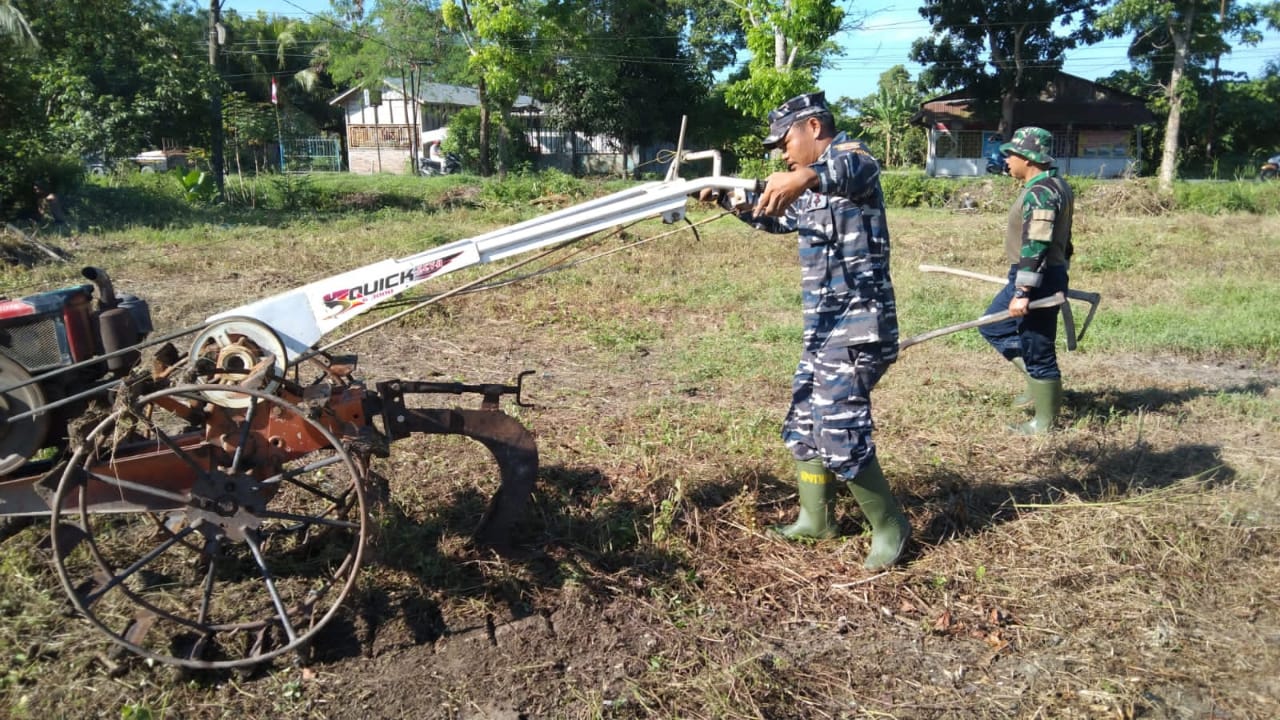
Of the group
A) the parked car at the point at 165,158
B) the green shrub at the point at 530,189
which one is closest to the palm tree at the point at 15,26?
the green shrub at the point at 530,189

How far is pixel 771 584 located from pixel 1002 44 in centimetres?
4139

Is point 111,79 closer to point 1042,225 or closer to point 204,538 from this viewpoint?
point 204,538

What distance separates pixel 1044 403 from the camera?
5.76m

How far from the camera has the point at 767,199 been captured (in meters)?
3.24

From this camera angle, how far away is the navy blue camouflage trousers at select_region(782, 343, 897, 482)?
3676 mm

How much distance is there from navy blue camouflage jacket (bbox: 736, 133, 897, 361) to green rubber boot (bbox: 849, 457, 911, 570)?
21.2 inches

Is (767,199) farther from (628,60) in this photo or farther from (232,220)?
(628,60)

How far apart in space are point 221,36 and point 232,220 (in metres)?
9.47

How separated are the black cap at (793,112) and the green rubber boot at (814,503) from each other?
4.59 feet

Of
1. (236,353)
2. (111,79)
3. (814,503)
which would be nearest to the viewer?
(236,353)

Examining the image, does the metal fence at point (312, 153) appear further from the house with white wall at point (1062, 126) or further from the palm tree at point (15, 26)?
the house with white wall at point (1062, 126)

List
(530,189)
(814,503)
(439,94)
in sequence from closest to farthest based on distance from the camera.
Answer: (814,503)
(530,189)
(439,94)

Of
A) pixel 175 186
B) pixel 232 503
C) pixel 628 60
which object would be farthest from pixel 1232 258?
pixel 628 60

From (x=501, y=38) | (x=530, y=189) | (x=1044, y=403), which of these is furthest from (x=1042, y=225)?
Result: (x=501, y=38)
